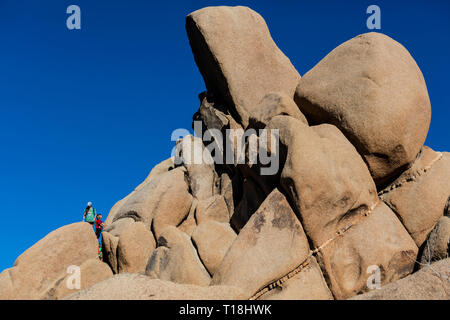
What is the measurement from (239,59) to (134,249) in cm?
630

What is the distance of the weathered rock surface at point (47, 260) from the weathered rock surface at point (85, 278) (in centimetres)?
16

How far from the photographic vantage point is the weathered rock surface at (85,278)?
9.43 metres

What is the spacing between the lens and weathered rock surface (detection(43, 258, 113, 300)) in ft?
30.9

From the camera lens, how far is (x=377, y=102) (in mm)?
8734

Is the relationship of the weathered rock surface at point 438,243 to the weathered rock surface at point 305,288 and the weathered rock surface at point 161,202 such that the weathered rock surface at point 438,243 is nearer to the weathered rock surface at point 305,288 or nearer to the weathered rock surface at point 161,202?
the weathered rock surface at point 305,288

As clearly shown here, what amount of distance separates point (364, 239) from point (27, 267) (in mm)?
7785

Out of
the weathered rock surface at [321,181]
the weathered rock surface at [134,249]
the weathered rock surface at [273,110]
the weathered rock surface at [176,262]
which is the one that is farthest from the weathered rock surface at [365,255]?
the weathered rock surface at [134,249]

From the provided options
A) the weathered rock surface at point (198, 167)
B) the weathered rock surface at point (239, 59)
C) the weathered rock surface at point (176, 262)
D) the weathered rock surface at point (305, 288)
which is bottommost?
the weathered rock surface at point (305, 288)

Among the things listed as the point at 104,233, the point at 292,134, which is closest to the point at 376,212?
the point at 292,134

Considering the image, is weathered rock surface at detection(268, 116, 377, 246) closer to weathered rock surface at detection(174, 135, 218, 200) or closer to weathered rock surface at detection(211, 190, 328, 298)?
weathered rock surface at detection(211, 190, 328, 298)

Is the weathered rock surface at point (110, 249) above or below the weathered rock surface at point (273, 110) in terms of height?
below

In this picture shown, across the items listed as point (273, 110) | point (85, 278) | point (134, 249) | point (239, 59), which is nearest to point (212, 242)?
point (134, 249)

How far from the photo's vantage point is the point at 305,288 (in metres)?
7.54

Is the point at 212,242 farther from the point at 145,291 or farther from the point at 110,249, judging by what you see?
the point at 145,291
